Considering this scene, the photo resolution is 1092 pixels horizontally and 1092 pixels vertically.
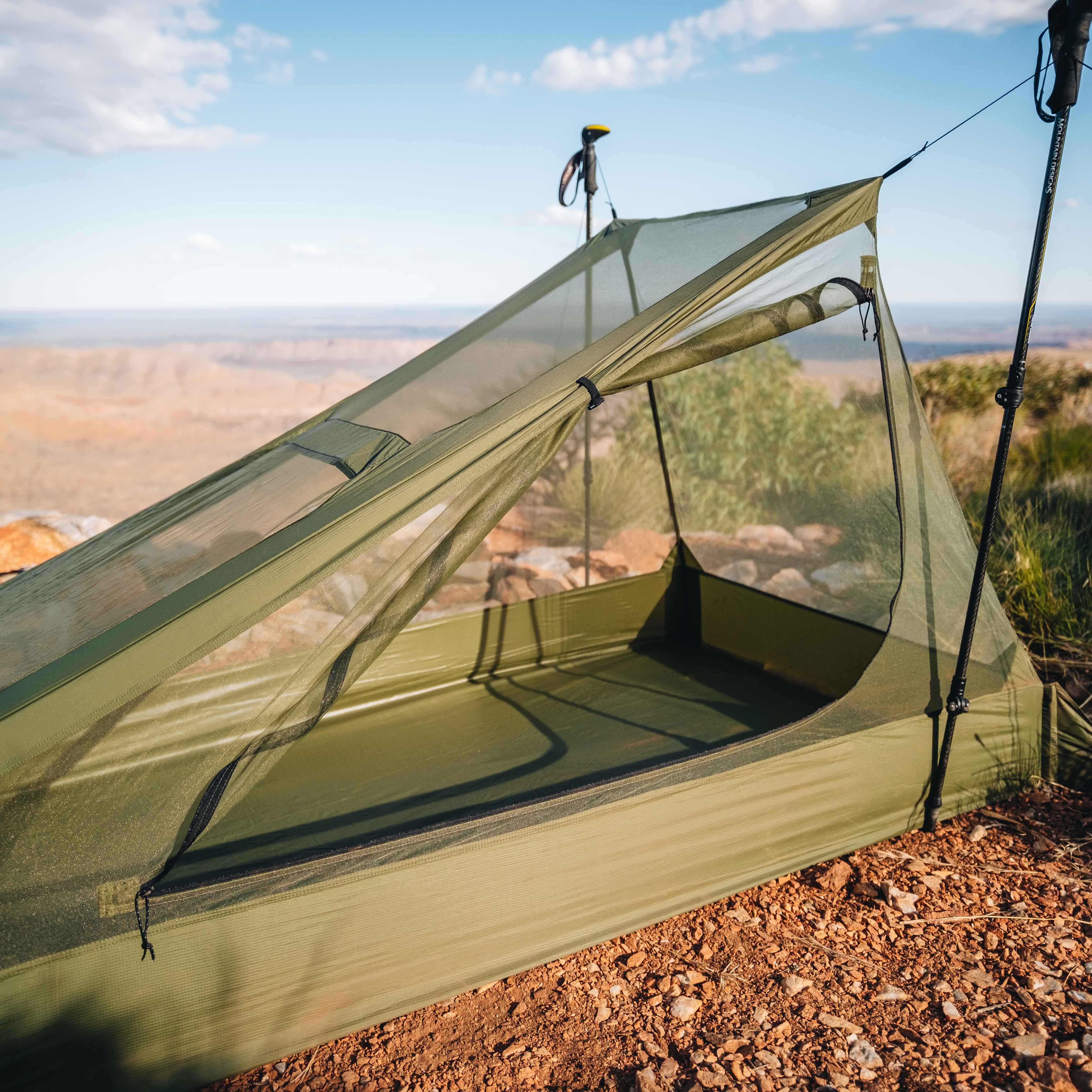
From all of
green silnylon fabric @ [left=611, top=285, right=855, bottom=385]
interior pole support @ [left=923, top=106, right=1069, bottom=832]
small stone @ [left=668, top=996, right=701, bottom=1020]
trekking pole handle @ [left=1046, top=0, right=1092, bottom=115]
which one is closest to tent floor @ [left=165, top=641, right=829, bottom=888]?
interior pole support @ [left=923, top=106, right=1069, bottom=832]

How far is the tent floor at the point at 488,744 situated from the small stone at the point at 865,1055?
94cm

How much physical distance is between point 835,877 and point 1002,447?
1103 mm

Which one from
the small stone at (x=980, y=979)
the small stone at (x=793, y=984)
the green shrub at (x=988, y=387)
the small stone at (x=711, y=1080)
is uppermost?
the green shrub at (x=988, y=387)

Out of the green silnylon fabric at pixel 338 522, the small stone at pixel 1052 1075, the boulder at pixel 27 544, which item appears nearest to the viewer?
the green silnylon fabric at pixel 338 522

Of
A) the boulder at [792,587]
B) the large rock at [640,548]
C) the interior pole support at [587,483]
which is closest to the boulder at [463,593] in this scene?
the large rock at [640,548]

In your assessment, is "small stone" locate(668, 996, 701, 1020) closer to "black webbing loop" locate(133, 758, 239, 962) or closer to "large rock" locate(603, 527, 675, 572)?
"black webbing loop" locate(133, 758, 239, 962)

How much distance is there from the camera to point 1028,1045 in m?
1.57

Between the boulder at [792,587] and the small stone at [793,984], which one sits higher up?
the boulder at [792,587]

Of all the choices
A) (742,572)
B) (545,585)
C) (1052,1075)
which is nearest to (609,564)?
(545,585)

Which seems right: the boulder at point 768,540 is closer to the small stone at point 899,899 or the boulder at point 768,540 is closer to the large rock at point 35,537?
the small stone at point 899,899

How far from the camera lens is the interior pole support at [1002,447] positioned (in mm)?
1825

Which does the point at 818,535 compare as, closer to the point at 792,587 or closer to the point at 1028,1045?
the point at 792,587

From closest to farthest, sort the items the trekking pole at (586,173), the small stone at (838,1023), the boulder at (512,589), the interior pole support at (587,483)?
the small stone at (838,1023) → the trekking pole at (586,173) → the interior pole support at (587,483) → the boulder at (512,589)

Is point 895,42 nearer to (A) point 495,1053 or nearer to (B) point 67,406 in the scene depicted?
(B) point 67,406
